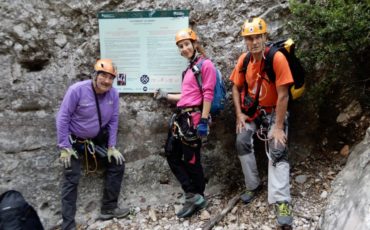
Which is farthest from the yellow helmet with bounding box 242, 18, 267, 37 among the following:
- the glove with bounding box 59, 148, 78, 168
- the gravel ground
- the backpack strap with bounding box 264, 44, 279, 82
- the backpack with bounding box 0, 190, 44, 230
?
the backpack with bounding box 0, 190, 44, 230

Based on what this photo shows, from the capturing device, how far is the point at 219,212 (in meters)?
5.21

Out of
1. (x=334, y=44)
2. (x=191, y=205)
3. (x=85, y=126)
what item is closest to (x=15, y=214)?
(x=85, y=126)

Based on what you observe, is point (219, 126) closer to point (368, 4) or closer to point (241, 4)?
point (241, 4)

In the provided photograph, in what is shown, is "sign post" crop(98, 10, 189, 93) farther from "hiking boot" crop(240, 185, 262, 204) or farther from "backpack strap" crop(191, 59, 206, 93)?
"hiking boot" crop(240, 185, 262, 204)

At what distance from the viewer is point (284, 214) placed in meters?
4.38

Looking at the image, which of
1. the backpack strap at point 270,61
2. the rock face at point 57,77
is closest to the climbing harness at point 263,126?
the backpack strap at point 270,61

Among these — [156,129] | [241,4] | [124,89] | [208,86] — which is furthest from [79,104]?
[241,4]

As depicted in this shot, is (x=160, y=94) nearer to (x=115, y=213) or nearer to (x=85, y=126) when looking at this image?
(x=85, y=126)

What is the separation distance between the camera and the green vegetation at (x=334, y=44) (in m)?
4.49

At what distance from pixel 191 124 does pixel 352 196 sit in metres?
2.12

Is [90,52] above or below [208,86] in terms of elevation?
above

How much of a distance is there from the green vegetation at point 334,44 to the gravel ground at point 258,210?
0.98 meters

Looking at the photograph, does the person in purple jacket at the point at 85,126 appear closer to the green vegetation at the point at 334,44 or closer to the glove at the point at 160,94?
the glove at the point at 160,94

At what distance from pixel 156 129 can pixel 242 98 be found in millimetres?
1544
